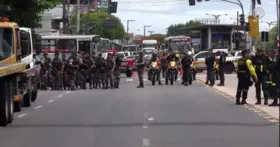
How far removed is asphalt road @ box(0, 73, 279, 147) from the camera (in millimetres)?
11930

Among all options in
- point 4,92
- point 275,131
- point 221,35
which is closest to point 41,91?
point 4,92

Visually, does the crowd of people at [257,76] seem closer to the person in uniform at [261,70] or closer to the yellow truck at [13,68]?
the person in uniform at [261,70]

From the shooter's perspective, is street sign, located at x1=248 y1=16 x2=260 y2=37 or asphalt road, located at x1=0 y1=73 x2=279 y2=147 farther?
street sign, located at x1=248 y1=16 x2=260 y2=37

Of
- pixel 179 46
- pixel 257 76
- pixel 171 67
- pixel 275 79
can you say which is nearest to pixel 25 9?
pixel 171 67

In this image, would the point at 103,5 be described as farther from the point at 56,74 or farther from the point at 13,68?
the point at 13,68

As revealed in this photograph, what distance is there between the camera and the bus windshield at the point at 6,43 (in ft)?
54.7

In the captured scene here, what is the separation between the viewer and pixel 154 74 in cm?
3184

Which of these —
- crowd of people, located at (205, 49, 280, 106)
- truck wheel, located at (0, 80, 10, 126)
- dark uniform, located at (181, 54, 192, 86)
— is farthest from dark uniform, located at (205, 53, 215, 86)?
truck wheel, located at (0, 80, 10, 126)

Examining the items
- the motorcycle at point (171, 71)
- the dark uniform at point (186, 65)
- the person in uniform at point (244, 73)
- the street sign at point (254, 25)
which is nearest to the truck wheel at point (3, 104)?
the person in uniform at point (244, 73)

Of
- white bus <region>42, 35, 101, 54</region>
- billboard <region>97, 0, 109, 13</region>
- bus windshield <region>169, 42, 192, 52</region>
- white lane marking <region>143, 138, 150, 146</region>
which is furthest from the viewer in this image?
billboard <region>97, 0, 109, 13</region>

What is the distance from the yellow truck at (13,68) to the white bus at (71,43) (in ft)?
77.8

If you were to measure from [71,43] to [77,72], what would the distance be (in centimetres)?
1627

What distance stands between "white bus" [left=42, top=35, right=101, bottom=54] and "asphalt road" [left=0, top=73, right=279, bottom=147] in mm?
22394

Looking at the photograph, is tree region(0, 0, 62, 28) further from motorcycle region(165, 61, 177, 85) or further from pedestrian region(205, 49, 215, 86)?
pedestrian region(205, 49, 215, 86)
